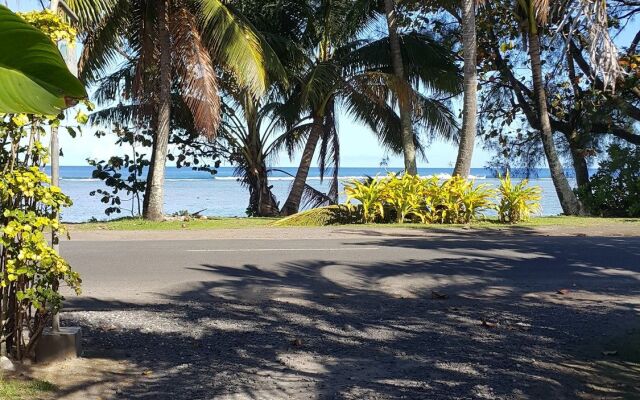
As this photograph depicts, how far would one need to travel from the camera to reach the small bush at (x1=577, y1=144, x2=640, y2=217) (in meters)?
21.0

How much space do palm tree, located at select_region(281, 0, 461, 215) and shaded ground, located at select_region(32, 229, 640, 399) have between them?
1057 centimetres

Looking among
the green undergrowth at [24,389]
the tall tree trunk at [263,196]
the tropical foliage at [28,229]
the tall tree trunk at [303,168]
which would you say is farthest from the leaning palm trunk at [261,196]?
the green undergrowth at [24,389]

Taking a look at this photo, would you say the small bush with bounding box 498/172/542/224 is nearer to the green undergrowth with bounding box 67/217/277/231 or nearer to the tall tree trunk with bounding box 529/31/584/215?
the tall tree trunk with bounding box 529/31/584/215

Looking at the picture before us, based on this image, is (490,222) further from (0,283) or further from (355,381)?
(0,283)

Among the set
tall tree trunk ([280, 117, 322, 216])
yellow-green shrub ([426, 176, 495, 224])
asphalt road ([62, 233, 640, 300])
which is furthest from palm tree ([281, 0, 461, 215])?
asphalt road ([62, 233, 640, 300])

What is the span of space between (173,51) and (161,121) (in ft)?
5.74

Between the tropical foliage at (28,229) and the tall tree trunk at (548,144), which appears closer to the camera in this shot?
the tropical foliage at (28,229)

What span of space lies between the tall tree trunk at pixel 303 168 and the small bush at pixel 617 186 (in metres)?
8.16

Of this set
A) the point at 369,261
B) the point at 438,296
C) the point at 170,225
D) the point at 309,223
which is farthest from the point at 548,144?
the point at 438,296

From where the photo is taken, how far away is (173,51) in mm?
18719

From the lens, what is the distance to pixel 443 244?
13.5 metres

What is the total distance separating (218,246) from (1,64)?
11257 mm

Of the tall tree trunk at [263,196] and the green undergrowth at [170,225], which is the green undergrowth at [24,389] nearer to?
the green undergrowth at [170,225]

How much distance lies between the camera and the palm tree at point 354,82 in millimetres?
22203
